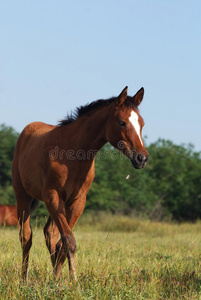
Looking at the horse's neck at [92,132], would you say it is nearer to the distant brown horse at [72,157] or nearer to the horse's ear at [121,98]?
the distant brown horse at [72,157]

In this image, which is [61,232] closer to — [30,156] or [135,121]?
[30,156]

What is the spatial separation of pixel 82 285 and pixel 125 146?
170 cm

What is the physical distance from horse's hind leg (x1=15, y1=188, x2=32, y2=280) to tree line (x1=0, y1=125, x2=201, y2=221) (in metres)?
19.2

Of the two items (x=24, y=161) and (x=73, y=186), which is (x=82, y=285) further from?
(x=24, y=161)

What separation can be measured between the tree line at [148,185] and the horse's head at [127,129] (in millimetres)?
20534

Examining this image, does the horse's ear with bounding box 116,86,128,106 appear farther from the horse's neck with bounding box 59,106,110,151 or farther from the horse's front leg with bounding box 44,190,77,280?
the horse's front leg with bounding box 44,190,77,280

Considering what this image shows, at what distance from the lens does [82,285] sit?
14.8 ft

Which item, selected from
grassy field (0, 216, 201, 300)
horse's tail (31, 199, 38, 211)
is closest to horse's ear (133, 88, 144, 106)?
grassy field (0, 216, 201, 300)

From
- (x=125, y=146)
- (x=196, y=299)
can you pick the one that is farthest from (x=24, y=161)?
(x=196, y=299)

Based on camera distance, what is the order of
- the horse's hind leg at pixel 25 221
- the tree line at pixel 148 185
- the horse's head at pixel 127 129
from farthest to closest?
1. the tree line at pixel 148 185
2. the horse's hind leg at pixel 25 221
3. the horse's head at pixel 127 129

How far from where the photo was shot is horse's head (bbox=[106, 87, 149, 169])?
15.4 ft

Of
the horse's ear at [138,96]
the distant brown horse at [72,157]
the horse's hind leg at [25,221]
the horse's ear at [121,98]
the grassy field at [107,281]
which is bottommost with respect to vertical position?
the grassy field at [107,281]

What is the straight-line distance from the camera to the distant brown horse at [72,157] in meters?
4.86

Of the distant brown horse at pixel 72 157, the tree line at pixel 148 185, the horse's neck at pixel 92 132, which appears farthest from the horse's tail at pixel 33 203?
the tree line at pixel 148 185
